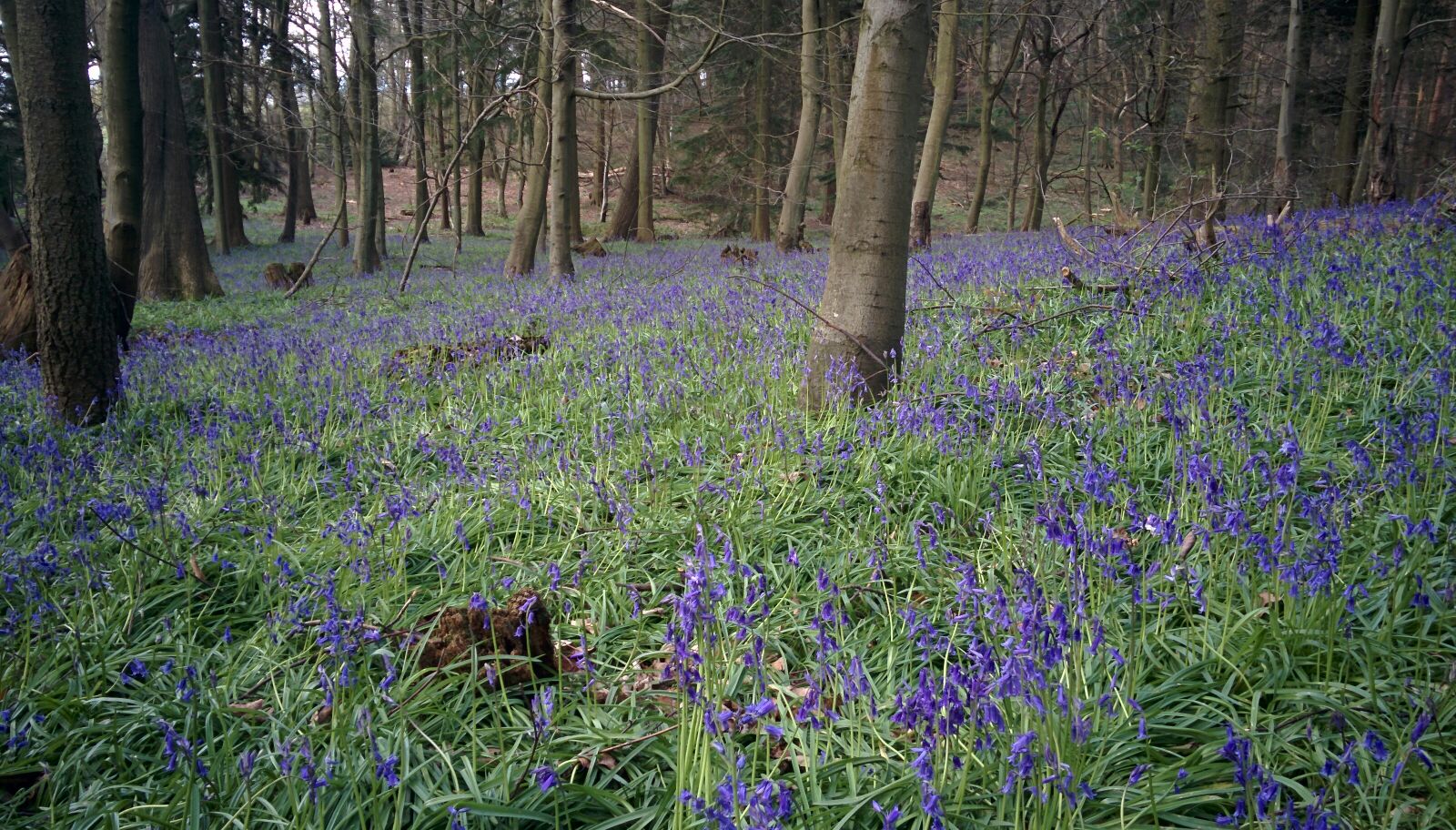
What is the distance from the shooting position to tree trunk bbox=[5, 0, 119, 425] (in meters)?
4.99

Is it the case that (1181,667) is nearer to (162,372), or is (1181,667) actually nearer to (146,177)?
(162,372)

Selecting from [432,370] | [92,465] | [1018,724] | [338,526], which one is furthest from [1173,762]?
[432,370]

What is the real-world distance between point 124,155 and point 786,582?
8.03 m

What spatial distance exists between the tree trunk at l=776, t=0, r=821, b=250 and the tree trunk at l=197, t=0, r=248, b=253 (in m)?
12.0

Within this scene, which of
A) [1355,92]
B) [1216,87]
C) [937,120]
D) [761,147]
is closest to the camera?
[1216,87]

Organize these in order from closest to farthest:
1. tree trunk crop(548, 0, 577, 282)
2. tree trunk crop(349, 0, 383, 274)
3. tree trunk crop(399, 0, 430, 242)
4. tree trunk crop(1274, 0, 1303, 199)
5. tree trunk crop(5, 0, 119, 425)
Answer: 1. tree trunk crop(5, 0, 119, 425)
2. tree trunk crop(1274, 0, 1303, 199)
3. tree trunk crop(548, 0, 577, 282)
4. tree trunk crop(349, 0, 383, 274)
5. tree trunk crop(399, 0, 430, 242)

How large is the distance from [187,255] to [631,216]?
1454cm

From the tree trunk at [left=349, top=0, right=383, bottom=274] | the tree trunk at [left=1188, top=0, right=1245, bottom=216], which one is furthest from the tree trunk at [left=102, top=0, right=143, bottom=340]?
the tree trunk at [left=1188, top=0, right=1245, bottom=216]

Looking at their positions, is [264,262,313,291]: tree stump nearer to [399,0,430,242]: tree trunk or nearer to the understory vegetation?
[399,0,430,242]: tree trunk

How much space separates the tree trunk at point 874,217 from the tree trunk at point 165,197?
36.2 feet

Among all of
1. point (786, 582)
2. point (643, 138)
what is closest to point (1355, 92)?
point (643, 138)

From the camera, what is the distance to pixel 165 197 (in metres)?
12.1

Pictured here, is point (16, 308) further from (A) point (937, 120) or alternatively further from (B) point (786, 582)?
(A) point (937, 120)

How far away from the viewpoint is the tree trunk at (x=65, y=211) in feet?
16.4
